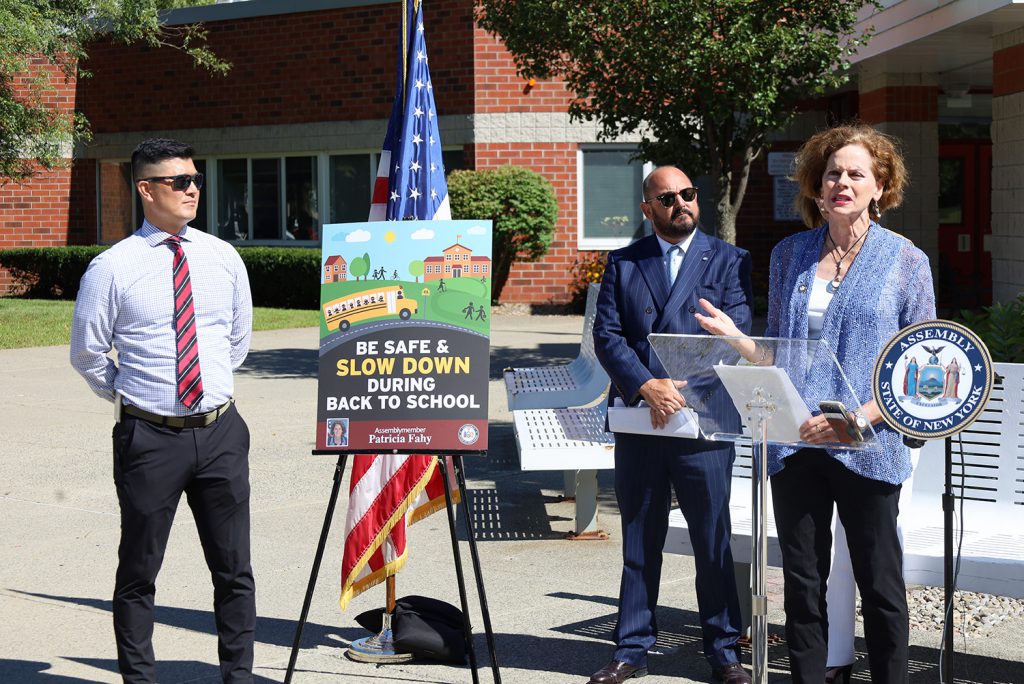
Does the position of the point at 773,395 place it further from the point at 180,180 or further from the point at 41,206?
the point at 41,206

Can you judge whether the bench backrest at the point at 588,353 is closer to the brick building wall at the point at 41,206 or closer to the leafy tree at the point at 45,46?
the leafy tree at the point at 45,46

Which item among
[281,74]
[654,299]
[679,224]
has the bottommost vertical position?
[654,299]

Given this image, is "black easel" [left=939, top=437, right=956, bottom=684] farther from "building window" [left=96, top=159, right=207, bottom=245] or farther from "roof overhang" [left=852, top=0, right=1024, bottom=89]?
"building window" [left=96, top=159, right=207, bottom=245]

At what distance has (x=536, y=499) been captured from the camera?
8.09 metres

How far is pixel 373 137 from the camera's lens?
902 inches

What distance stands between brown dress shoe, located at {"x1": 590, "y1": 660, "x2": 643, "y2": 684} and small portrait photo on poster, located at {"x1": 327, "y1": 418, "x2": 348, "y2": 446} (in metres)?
1.31

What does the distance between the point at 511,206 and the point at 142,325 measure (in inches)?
632

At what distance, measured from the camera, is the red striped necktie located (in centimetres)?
456

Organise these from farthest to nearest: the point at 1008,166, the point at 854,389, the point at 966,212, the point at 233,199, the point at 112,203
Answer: the point at 112,203 → the point at 233,199 → the point at 966,212 → the point at 1008,166 → the point at 854,389

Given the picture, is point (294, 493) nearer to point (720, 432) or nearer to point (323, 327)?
point (323, 327)

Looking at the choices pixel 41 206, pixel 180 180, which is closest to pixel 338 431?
pixel 180 180

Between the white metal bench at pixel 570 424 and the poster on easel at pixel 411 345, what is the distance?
1.44 m

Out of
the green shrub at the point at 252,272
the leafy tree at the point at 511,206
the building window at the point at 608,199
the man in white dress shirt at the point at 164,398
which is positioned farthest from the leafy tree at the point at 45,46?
the man in white dress shirt at the point at 164,398

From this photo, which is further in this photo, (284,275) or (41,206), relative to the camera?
(41,206)
